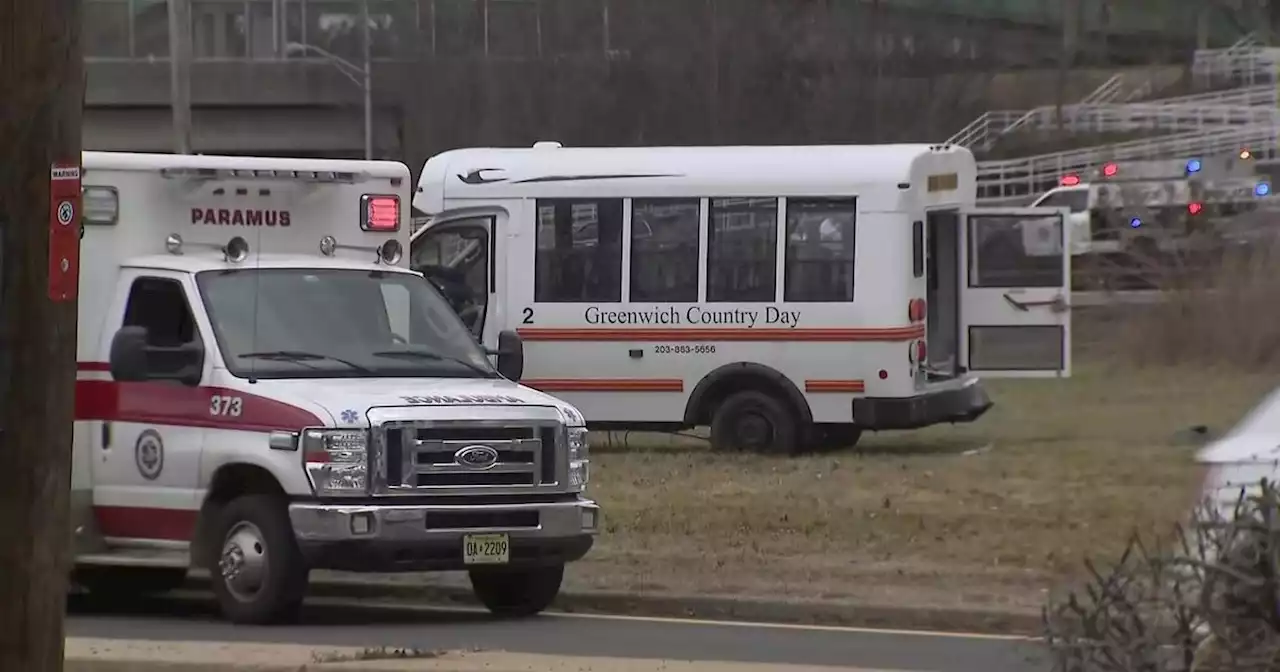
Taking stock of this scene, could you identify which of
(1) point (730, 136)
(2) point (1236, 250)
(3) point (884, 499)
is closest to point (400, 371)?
(3) point (884, 499)

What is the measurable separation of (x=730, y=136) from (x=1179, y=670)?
141 ft

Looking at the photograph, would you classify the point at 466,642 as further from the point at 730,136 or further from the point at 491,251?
the point at 730,136

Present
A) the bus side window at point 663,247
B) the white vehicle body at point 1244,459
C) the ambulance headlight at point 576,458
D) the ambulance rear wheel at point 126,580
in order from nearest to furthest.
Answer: the white vehicle body at point 1244,459, the ambulance headlight at point 576,458, the ambulance rear wheel at point 126,580, the bus side window at point 663,247

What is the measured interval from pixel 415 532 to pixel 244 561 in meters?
1.03

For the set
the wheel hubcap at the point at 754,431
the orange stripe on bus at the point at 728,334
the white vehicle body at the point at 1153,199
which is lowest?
the wheel hubcap at the point at 754,431

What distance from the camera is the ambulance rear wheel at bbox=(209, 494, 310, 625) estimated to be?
11.8 metres

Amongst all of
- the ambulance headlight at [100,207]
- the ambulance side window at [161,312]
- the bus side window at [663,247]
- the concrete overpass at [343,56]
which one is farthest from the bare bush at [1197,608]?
the concrete overpass at [343,56]

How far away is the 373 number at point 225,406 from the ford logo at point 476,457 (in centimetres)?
122

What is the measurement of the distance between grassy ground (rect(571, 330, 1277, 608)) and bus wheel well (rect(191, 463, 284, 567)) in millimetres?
2258

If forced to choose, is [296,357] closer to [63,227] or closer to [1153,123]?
[63,227]

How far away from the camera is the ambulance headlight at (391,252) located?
550 inches

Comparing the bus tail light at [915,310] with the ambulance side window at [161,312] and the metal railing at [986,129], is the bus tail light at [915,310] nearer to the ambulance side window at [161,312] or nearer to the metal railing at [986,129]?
the ambulance side window at [161,312]

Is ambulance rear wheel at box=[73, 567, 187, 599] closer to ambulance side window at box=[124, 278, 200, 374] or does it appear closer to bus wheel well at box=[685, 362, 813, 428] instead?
ambulance side window at box=[124, 278, 200, 374]

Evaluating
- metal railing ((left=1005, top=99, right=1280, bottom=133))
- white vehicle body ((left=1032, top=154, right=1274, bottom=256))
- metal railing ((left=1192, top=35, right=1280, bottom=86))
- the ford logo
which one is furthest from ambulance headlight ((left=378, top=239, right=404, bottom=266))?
metal railing ((left=1192, top=35, right=1280, bottom=86))
